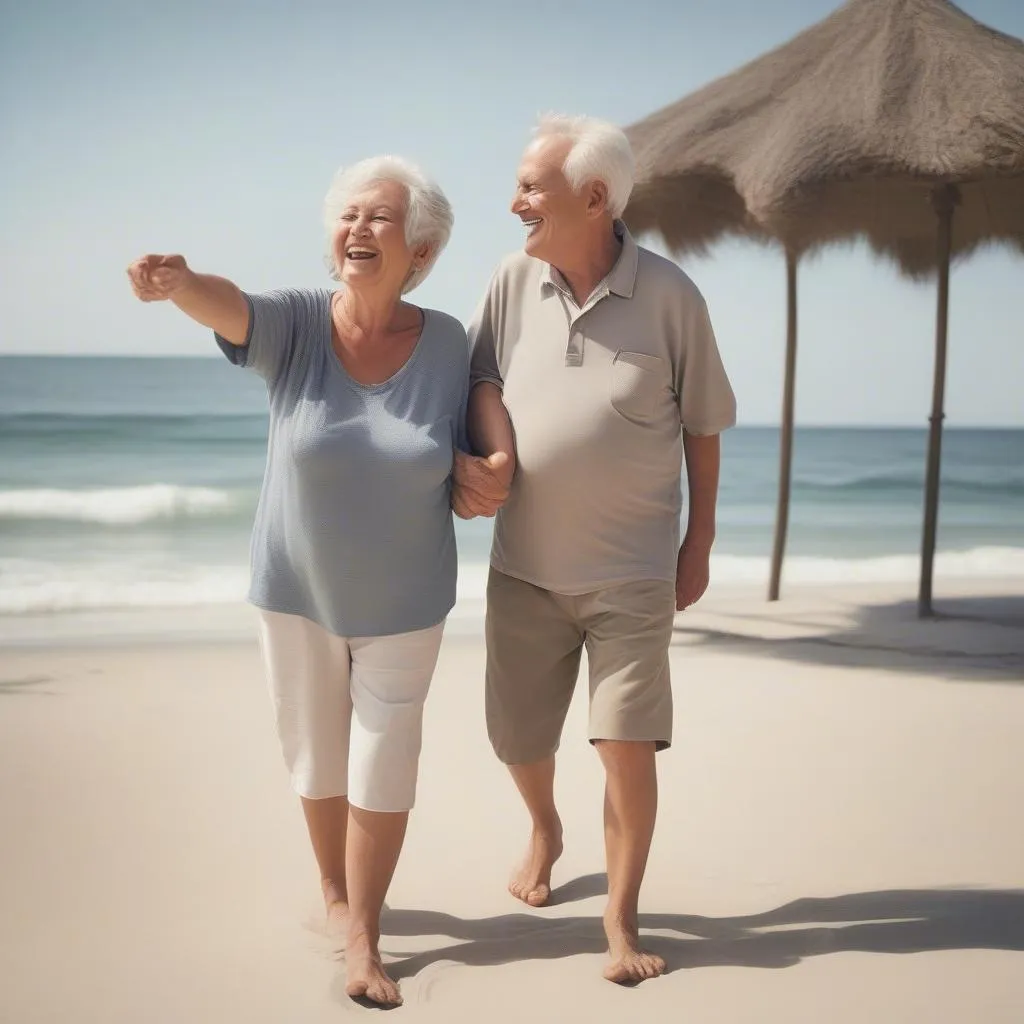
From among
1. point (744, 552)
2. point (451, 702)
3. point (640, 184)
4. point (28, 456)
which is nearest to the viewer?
point (451, 702)

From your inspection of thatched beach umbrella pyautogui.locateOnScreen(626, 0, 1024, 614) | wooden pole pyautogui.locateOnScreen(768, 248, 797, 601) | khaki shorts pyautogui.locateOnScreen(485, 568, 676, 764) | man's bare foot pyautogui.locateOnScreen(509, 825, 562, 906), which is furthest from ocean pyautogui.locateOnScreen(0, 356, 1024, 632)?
khaki shorts pyautogui.locateOnScreen(485, 568, 676, 764)

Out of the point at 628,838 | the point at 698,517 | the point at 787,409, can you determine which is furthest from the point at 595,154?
the point at 787,409

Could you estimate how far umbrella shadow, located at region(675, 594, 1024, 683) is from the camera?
4910mm

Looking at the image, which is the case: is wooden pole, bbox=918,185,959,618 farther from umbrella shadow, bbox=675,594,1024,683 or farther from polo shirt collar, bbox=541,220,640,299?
polo shirt collar, bbox=541,220,640,299

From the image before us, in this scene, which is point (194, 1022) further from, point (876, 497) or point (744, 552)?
point (876, 497)

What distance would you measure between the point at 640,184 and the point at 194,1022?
417 centimetres

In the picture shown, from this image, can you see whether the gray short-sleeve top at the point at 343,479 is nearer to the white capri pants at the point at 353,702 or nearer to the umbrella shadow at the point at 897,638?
the white capri pants at the point at 353,702

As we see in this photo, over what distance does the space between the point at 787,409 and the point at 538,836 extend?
156 inches

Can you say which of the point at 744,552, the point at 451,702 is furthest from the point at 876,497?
the point at 451,702

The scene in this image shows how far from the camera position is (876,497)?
1948 centimetres

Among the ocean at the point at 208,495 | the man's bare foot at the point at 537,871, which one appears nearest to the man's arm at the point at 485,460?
the man's bare foot at the point at 537,871

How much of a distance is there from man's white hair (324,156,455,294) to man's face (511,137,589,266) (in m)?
0.17

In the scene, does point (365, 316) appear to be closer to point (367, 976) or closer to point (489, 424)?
point (489, 424)

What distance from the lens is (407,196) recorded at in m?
2.27
